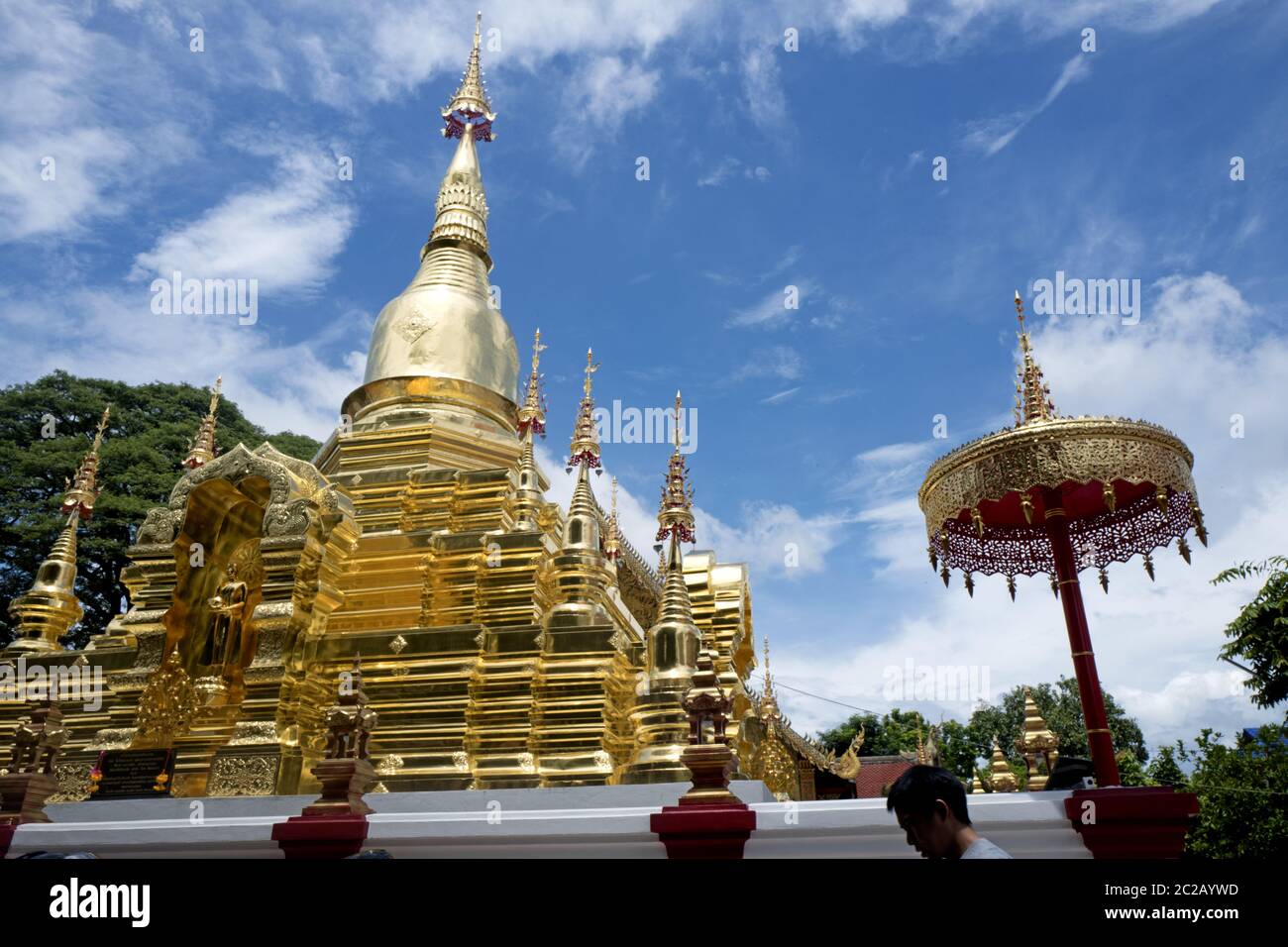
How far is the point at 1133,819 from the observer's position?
6.13 meters

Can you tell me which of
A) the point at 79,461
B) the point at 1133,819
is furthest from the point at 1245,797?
the point at 79,461

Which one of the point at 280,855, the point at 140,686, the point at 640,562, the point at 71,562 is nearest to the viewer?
the point at 280,855

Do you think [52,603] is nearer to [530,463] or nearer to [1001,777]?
[530,463]

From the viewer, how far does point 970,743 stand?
135ft

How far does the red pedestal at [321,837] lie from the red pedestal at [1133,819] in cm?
592

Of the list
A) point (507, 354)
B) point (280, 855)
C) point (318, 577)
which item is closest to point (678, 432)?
point (507, 354)

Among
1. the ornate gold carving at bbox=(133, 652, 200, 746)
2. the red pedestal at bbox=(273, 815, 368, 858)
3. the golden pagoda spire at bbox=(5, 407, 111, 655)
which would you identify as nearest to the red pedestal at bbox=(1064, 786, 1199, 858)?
the red pedestal at bbox=(273, 815, 368, 858)

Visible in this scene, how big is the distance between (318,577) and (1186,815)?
37.3 ft

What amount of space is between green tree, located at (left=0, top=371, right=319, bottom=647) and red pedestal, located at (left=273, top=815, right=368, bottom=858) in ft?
77.4

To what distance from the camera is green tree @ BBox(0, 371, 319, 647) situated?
27375 millimetres

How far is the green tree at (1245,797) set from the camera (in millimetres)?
13008

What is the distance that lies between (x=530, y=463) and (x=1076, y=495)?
356 inches
